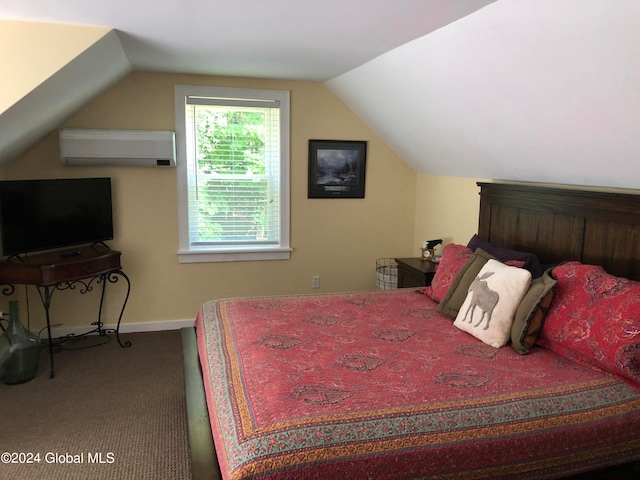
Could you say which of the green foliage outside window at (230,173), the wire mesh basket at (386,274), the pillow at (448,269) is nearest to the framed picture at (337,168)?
the green foliage outside window at (230,173)

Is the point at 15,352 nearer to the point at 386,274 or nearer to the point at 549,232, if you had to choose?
the point at 386,274

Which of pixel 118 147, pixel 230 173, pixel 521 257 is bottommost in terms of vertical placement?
pixel 521 257

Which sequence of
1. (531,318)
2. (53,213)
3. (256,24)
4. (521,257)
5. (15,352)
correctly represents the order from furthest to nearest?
1. (53,213)
2. (15,352)
3. (521,257)
4. (256,24)
5. (531,318)

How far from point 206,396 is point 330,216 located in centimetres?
284

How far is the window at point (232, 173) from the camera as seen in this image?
4.50 metres

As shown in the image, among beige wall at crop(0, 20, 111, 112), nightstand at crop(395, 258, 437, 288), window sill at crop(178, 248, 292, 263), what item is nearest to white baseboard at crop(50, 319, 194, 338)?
window sill at crop(178, 248, 292, 263)

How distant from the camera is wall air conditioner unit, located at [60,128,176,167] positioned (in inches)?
161

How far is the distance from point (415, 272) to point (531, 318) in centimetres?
156

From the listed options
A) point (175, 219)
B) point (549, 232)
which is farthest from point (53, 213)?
point (549, 232)

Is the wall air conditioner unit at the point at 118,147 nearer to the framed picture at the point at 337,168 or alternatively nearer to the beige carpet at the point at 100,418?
the framed picture at the point at 337,168

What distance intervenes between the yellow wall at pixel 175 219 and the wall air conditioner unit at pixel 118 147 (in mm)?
140

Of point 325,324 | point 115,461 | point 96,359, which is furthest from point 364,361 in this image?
point 96,359

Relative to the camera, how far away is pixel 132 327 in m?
4.55

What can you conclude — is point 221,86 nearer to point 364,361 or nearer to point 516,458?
A: point 364,361
